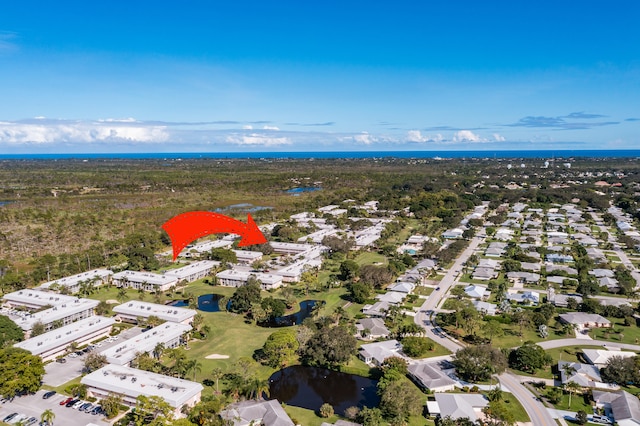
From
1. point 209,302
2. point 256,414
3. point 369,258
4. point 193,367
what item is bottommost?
point 209,302

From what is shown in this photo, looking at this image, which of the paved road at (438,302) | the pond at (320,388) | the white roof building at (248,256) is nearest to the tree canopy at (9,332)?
the pond at (320,388)

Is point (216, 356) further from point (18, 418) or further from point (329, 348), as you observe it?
point (18, 418)

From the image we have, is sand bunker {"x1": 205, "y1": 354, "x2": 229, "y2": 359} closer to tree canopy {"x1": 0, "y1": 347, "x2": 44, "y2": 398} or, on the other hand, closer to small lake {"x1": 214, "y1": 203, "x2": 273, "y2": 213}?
tree canopy {"x1": 0, "y1": 347, "x2": 44, "y2": 398}

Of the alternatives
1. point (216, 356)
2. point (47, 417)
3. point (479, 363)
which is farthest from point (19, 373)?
point (479, 363)

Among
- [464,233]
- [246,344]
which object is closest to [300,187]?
[464,233]

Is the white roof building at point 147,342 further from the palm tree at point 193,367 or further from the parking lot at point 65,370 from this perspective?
the palm tree at point 193,367

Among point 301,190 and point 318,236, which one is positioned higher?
point 301,190

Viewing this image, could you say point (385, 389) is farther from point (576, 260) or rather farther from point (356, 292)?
point (576, 260)

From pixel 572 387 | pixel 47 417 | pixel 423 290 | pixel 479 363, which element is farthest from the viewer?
pixel 423 290
